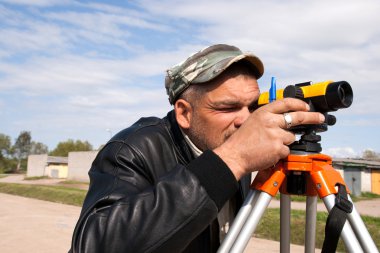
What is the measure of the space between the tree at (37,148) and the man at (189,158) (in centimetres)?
9172

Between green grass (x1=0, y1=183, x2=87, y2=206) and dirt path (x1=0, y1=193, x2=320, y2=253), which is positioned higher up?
dirt path (x1=0, y1=193, x2=320, y2=253)

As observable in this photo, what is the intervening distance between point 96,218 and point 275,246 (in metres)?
7.38

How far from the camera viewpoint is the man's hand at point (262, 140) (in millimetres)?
1305

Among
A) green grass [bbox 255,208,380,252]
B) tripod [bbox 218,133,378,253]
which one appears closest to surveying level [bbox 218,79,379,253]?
tripod [bbox 218,133,378,253]

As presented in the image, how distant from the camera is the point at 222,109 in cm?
165

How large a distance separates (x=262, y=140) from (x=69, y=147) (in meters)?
81.8

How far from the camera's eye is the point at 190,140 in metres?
1.77

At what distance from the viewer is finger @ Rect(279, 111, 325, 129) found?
52.6 inches

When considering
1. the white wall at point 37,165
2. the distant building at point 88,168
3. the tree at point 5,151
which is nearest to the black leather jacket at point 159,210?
the distant building at point 88,168

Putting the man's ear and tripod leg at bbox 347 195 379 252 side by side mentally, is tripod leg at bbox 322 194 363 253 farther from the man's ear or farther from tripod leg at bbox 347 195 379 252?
the man's ear

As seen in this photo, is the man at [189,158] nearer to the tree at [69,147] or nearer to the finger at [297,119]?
the finger at [297,119]

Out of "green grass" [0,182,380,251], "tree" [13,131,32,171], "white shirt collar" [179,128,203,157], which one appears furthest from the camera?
"tree" [13,131,32,171]

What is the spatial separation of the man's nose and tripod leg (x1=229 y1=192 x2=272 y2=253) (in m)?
0.32

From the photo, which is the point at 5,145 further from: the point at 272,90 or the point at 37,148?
the point at 272,90
